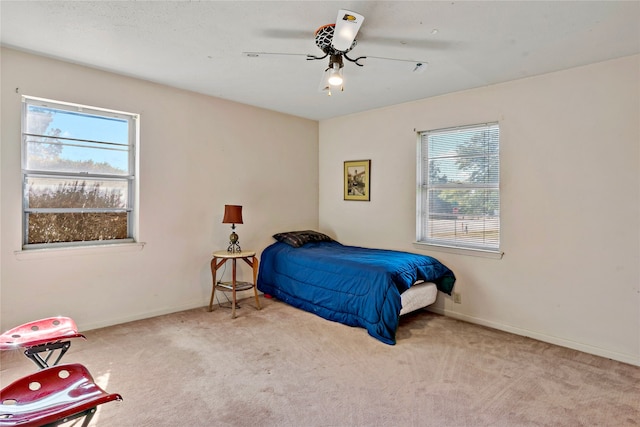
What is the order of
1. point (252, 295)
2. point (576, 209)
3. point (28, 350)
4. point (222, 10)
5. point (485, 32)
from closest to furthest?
point (28, 350)
point (222, 10)
point (485, 32)
point (576, 209)
point (252, 295)

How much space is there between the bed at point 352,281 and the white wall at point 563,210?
1.44ft

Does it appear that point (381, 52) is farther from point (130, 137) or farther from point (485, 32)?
point (130, 137)

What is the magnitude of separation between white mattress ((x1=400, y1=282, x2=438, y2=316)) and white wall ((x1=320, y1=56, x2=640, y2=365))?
0.29m

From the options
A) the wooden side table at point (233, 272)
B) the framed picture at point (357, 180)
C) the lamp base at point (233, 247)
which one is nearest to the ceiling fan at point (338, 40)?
the framed picture at point (357, 180)

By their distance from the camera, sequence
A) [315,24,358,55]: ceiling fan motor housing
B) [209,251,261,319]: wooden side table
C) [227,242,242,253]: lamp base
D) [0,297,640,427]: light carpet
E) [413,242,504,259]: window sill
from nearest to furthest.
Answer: [0,297,640,427]: light carpet < [315,24,358,55]: ceiling fan motor housing < [413,242,504,259]: window sill < [209,251,261,319]: wooden side table < [227,242,242,253]: lamp base

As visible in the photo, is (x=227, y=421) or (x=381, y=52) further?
(x=381, y=52)

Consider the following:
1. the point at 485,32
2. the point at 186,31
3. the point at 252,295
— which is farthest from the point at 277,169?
the point at 485,32

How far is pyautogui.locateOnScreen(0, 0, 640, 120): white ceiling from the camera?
7.10ft

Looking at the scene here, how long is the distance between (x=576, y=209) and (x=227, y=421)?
3141 millimetres

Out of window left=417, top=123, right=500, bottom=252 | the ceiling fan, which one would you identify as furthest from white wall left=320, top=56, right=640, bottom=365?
the ceiling fan

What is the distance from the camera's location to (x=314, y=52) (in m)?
2.81

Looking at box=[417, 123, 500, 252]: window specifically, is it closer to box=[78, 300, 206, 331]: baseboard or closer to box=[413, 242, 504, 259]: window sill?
box=[413, 242, 504, 259]: window sill

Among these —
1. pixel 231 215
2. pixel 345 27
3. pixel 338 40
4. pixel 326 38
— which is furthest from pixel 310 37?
pixel 231 215

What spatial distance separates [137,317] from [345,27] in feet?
10.8
